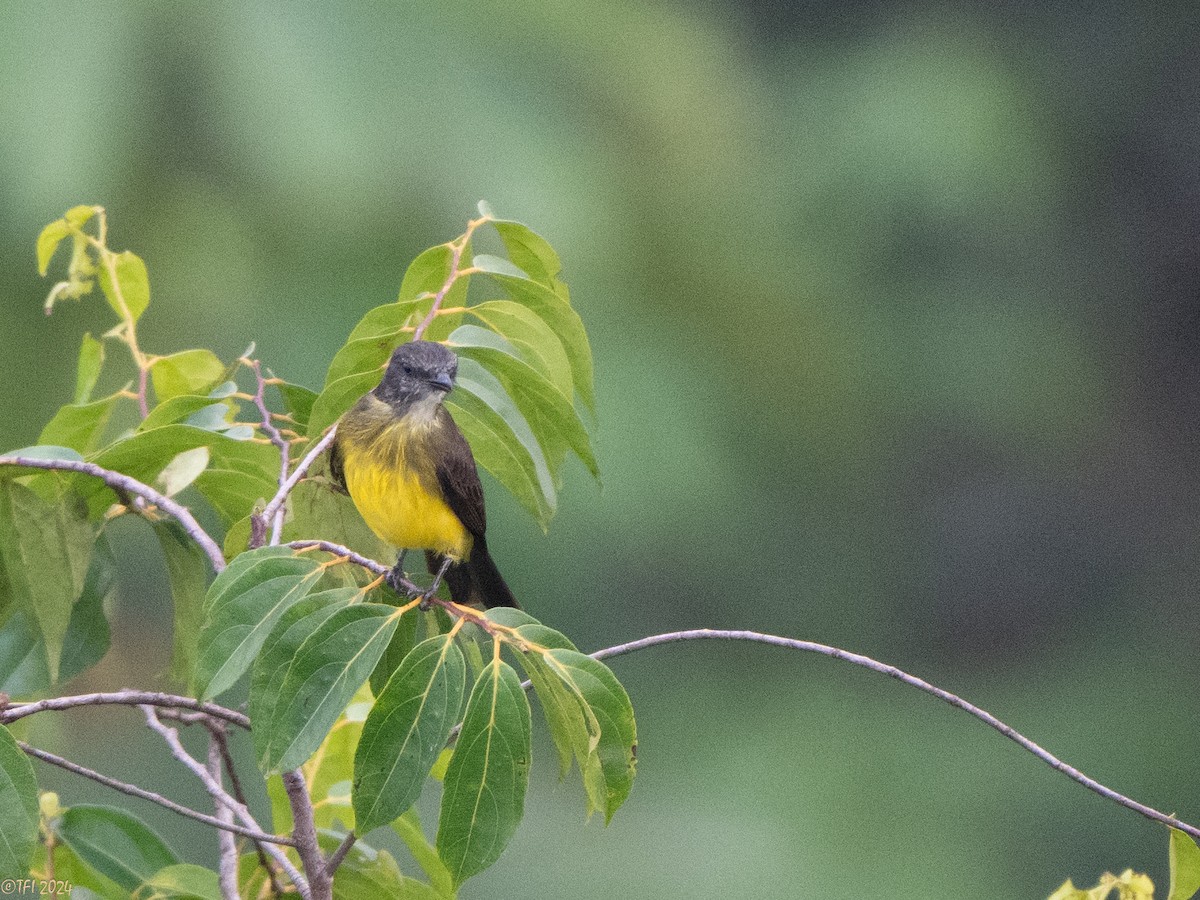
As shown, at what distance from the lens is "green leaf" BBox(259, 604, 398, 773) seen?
1192 millimetres

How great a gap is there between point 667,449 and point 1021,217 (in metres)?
2.65

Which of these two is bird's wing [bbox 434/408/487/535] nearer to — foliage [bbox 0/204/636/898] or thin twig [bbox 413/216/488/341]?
foliage [bbox 0/204/636/898]

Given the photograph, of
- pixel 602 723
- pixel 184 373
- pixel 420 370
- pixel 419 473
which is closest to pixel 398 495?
pixel 419 473

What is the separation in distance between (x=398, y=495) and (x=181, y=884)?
56 centimetres

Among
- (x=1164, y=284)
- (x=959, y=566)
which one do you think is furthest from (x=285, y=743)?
(x=1164, y=284)

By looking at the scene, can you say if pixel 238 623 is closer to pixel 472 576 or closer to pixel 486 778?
pixel 486 778

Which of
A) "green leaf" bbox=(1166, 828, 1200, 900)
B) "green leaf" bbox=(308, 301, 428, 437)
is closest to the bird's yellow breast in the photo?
"green leaf" bbox=(308, 301, 428, 437)

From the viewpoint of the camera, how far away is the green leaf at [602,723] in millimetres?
1244

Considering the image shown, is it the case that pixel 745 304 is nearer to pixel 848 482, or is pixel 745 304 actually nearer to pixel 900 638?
pixel 848 482

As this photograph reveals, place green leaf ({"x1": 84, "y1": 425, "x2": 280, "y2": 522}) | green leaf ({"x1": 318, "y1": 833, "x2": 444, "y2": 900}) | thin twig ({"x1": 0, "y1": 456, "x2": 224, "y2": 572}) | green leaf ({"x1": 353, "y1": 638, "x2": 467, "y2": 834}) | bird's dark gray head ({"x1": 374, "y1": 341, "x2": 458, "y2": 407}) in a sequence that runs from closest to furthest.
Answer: green leaf ({"x1": 353, "y1": 638, "x2": 467, "y2": 834}), thin twig ({"x1": 0, "y1": 456, "x2": 224, "y2": 572}), green leaf ({"x1": 84, "y1": 425, "x2": 280, "y2": 522}), green leaf ({"x1": 318, "y1": 833, "x2": 444, "y2": 900}), bird's dark gray head ({"x1": 374, "y1": 341, "x2": 458, "y2": 407})

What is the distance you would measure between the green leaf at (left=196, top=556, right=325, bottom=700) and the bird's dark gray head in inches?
20.5

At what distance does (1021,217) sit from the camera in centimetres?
725

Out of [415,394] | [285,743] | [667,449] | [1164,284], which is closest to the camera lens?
[285,743]

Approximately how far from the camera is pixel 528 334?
1624mm
